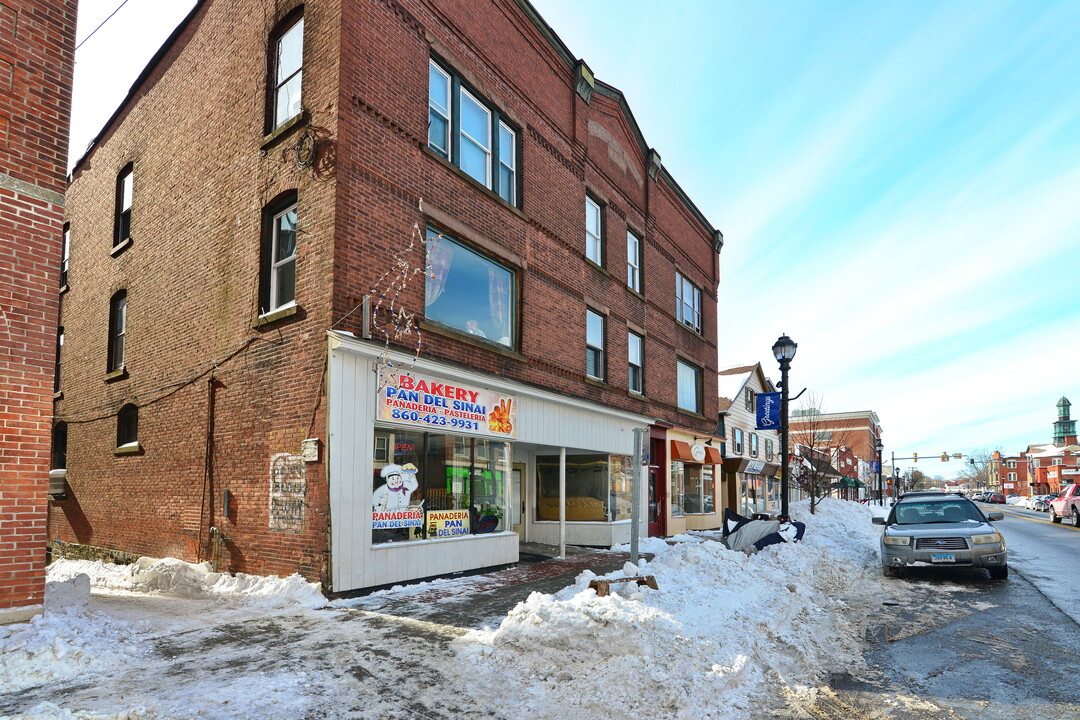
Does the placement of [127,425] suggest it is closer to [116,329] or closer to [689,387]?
[116,329]

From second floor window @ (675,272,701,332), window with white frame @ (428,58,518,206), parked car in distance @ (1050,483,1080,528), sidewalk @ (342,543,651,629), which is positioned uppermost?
window with white frame @ (428,58,518,206)

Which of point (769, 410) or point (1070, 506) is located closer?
point (769, 410)

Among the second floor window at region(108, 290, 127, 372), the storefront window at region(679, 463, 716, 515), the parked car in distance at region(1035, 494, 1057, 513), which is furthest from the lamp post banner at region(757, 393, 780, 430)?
the parked car in distance at region(1035, 494, 1057, 513)

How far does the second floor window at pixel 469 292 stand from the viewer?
1172 cm

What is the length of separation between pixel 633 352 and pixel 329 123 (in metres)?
11.6

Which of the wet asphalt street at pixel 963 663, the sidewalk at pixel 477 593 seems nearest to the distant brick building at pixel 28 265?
the sidewalk at pixel 477 593

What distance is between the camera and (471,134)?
1311cm

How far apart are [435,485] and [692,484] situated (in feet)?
47.7

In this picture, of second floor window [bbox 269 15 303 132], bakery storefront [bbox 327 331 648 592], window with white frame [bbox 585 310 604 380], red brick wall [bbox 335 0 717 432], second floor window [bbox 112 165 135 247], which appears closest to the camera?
bakery storefront [bbox 327 331 648 592]

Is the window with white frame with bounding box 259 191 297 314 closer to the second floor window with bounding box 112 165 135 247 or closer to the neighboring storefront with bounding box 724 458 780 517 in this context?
the second floor window with bounding box 112 165 135 247

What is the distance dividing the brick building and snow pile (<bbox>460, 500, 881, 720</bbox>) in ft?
8.44

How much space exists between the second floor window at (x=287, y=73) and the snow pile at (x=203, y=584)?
7211mm

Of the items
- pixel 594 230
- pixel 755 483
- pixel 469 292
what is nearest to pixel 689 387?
pixel 594 230

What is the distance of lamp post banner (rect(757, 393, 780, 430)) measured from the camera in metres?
19.8
